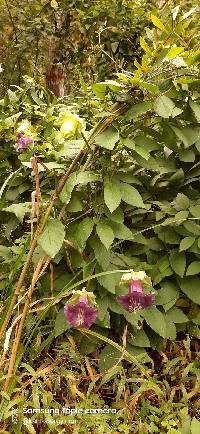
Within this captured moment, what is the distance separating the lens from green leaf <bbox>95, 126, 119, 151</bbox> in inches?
55.8

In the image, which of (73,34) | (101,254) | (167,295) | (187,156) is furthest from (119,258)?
(73,34)

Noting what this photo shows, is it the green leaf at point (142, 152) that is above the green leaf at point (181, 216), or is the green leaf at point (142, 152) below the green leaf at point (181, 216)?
above

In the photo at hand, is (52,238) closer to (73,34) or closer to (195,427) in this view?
(195,427)

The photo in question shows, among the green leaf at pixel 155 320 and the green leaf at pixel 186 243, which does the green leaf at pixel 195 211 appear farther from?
the green leaf at pixel 155 320

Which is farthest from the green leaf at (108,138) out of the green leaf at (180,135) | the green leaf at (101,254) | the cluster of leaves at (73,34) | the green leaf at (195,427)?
the cluster of leaves at (73,34)

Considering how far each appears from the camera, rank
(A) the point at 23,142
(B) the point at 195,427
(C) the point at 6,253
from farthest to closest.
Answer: (A) the point at 23,142, (C) the point at 6,253, (B) the point at 195,427

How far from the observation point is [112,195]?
1.50 meters

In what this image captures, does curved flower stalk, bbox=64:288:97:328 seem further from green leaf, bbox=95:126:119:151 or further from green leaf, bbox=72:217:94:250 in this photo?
green leaf, bbox=95:126:119:151

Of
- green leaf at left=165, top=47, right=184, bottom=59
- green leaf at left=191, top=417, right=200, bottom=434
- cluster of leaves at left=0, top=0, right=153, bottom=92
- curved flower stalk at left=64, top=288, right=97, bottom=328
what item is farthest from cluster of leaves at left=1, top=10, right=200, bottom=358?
cluster of leaves at left=0, top=0, right=153, bottom=92

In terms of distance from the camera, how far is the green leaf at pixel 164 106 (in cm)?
145

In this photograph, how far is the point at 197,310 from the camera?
172 centimetres

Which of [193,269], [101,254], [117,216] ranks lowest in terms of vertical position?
[193,269]

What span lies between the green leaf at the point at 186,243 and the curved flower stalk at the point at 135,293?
0.26 m

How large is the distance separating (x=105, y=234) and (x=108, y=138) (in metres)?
0.29
